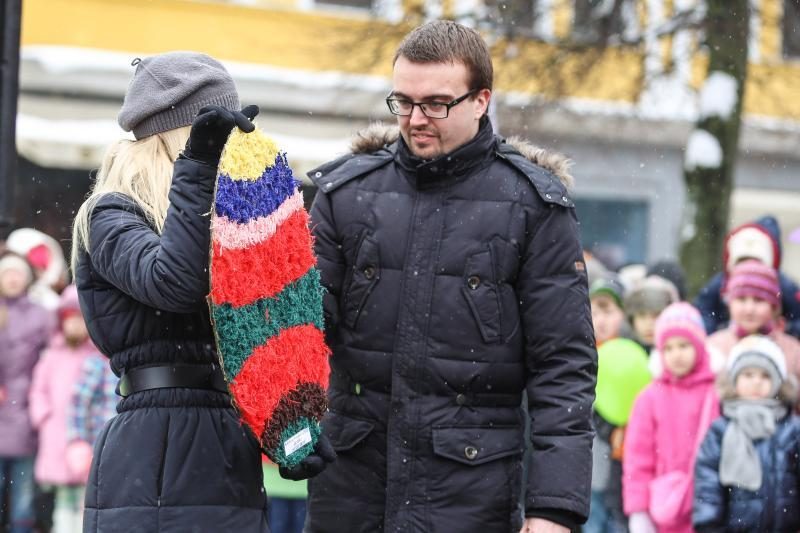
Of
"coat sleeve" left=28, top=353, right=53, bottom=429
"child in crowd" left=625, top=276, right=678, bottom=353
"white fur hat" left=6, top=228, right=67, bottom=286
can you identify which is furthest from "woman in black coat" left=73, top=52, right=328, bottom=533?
"white fur hat" left=6, top=228, right=67, bottom=286

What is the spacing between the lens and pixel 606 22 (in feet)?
46.3

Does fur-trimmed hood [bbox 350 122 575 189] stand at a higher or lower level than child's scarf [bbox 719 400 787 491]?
higher

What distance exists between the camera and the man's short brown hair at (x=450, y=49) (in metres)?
3.91

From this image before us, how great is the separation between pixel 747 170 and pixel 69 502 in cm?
1512

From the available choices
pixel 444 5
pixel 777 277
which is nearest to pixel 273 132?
pixel 444 5

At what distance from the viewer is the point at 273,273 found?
353 cm

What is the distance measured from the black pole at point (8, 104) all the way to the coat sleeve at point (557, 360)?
2.19 meters

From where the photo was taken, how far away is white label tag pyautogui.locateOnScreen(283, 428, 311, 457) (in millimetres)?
3516

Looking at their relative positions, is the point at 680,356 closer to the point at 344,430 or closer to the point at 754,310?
the point at 754,310

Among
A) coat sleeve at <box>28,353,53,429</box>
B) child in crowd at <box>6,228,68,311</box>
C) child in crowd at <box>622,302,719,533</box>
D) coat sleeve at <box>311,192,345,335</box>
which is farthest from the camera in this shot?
child in crowd at <box>6,228,68,311</box>

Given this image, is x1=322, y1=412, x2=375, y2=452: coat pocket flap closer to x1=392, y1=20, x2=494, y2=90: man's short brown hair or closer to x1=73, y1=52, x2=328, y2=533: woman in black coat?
x1=73, y1=52, x2=328, y2=533: woman in black coat

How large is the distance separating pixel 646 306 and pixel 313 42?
1046 cm

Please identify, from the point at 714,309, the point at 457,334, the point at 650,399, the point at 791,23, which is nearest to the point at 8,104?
the point at 457,334

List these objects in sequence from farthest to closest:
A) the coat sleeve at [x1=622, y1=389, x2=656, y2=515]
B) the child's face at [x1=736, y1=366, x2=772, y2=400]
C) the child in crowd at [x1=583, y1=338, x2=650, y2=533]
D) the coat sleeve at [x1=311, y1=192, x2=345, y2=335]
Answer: the child in crowd at [x1=583, y1=338, x2=650, y2=533] → the coat sleeve at [x1=622, y1=389, x2=656, y2=515] → the child's face at [x1=736, y1=366, x2=772, y2=400] → the coat sleeve at [x1=311, y1=192, x2=345, y2=335]
